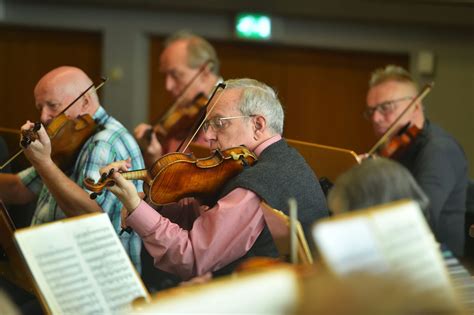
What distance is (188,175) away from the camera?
358cm

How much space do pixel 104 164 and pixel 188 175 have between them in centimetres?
61

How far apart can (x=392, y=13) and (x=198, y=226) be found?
3.55 m

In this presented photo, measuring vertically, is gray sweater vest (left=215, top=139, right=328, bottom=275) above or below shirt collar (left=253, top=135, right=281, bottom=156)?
below

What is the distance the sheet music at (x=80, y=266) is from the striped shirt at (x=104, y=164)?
1.34 m

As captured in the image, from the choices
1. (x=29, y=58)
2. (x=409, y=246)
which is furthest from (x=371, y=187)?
(x=29, y=58)

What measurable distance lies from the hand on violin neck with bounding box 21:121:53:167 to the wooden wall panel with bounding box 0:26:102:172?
3829mm

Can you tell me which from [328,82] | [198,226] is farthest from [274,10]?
[198,226]

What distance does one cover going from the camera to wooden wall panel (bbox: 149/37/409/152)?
703 centimetres

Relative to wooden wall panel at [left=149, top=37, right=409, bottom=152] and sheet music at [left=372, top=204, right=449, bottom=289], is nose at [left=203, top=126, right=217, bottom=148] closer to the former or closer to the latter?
sheet music at [left=372, top=204, right=449, bottom=289]

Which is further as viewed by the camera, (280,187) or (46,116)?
(46,116)

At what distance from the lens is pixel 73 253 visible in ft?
8.54

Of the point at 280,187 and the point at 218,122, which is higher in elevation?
the point at 218,122

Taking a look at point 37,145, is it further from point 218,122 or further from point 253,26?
point 253,26

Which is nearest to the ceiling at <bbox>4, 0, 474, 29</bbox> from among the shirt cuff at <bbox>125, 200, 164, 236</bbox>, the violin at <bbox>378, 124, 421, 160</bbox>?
the violin at <bbox>378, 124, 421, 160</bbox>
